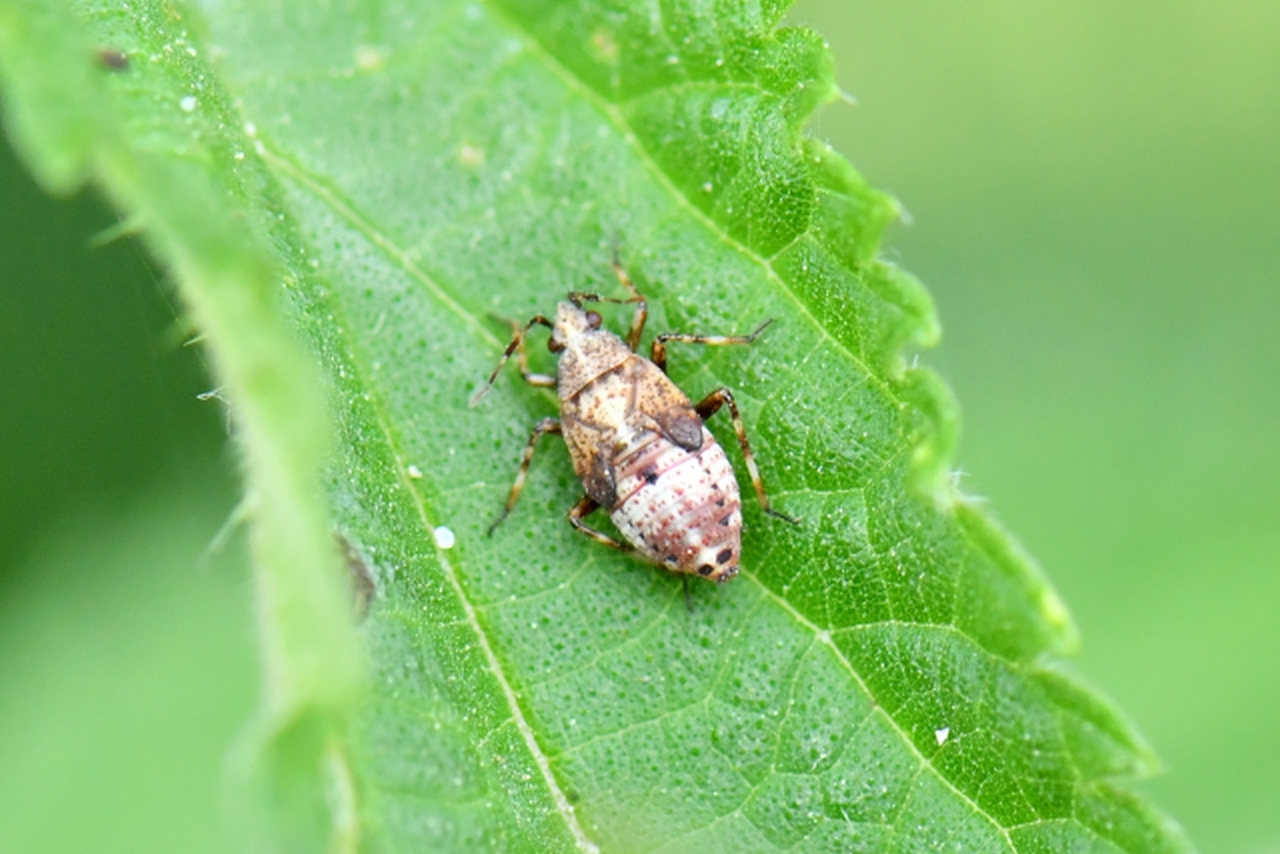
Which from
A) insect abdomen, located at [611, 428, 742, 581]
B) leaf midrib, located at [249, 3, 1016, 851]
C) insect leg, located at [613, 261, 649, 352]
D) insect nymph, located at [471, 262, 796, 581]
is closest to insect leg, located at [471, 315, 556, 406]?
insect nymph, located at [471, 262, 796, 581]

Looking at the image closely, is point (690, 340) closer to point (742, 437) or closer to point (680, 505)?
point (742, 437)

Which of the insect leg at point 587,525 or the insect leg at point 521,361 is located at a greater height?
the insect leg at point 521,361

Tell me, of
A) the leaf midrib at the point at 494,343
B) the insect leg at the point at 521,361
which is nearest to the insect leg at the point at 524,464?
the insect leg at the point at 521,361

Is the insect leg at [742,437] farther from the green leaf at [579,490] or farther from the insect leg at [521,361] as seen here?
the insect leg at [521,361]

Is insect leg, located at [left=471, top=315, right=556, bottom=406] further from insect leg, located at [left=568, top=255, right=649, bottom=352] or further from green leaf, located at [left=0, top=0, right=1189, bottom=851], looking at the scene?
insect leg, located at [left=568, top=255, right=649, bottom=352]

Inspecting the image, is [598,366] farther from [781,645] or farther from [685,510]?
[781,645]

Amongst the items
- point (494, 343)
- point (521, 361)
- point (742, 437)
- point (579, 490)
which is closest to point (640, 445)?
point (579, 490)
